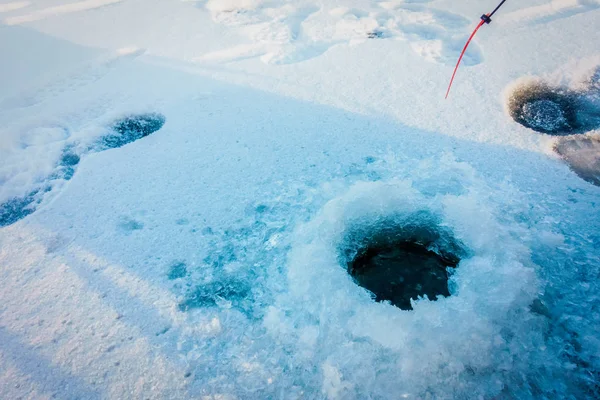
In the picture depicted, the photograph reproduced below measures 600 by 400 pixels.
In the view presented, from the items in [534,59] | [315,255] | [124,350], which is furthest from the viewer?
[534,59]

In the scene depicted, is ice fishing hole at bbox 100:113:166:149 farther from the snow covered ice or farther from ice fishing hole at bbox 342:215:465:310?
A: ice fishing hole at bbox 342:215:465:310

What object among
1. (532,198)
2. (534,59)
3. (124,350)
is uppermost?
(534,59)

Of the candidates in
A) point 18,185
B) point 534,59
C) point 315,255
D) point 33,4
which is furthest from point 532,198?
point 33,4

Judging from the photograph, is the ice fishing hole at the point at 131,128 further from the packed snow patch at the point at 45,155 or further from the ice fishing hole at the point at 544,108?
the ice fishing hole at the point at 544,108

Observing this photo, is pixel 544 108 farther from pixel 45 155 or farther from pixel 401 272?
pixel 45 155

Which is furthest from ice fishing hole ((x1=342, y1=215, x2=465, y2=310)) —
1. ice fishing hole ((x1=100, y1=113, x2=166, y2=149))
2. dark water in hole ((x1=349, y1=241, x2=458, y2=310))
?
ice fishing hole ((x1=100, y1=113, x2=166, y2=149))

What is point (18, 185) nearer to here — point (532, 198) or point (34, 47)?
point (34, 47)

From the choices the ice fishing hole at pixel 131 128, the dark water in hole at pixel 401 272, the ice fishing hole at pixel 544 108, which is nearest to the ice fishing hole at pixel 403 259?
the dark water in hole at pixel 401 272
